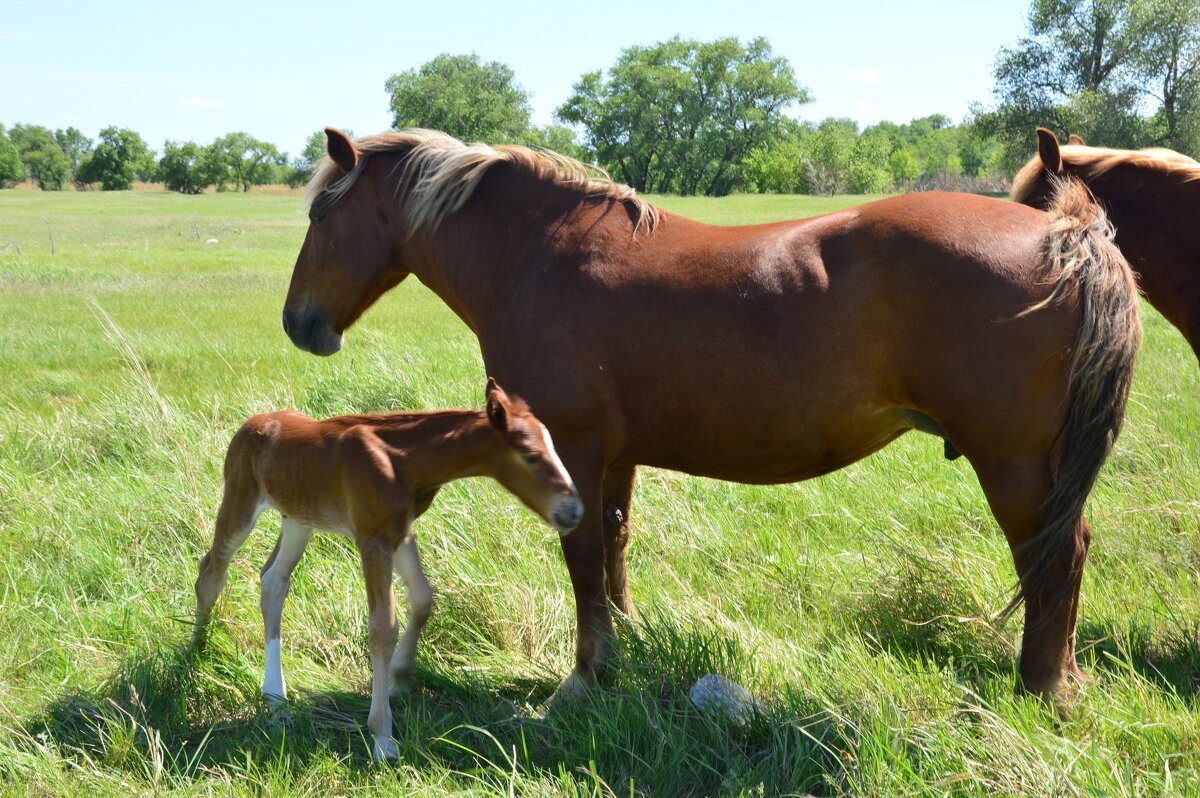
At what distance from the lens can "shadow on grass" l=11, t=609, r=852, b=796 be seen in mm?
2861

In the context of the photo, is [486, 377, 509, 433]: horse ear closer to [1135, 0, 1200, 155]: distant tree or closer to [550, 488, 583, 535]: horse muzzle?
[550, 488, 583, 535]: horse muzzle

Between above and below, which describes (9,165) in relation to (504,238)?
above

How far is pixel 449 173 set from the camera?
377cm

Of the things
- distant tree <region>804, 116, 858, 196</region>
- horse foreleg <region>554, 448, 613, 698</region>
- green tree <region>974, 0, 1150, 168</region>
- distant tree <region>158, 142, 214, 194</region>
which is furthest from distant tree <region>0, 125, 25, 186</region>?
horse foreleg <region>554, 448, 613, 698</region>

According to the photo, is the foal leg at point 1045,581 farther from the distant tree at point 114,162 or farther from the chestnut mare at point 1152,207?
the distant tree at point 114,162

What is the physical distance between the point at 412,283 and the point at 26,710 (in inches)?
801

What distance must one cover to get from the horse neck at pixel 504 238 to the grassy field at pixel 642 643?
68cm

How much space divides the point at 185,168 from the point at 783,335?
4306 inches

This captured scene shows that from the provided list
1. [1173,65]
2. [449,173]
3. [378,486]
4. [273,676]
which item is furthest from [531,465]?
[1173,65]

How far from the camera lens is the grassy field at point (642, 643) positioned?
→ 282cm

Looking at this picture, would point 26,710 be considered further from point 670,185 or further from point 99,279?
point 670,185

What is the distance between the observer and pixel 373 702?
3.07m

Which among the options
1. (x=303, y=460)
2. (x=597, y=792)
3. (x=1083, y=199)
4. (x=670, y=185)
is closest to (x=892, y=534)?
(x=1083, y=199)

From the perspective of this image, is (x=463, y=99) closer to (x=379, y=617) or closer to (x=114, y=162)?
(x=114, y=162)
